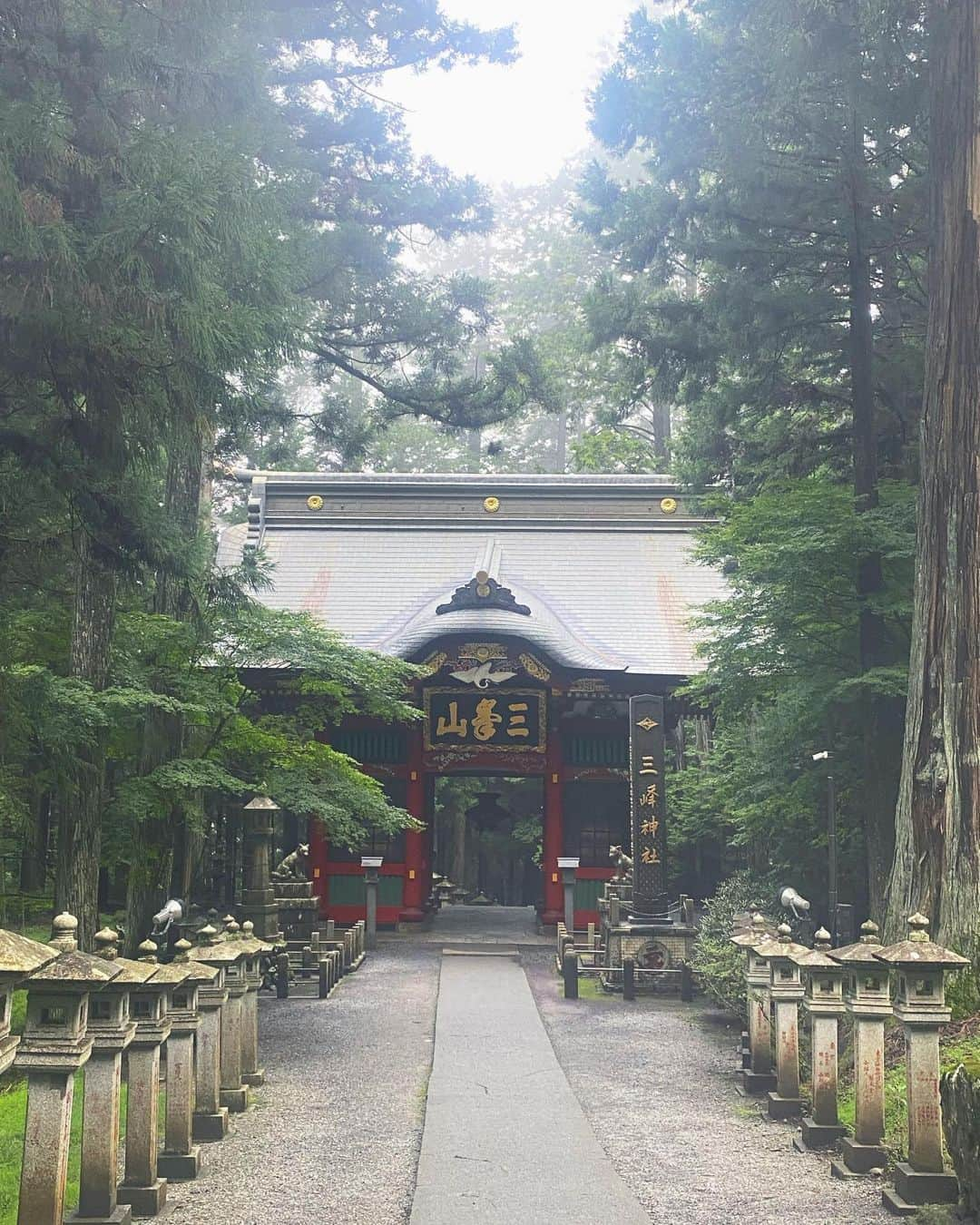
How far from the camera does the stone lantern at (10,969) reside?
3.44m

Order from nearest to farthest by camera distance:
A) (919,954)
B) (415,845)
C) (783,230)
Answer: (919,954) → (783,230) → (415,845)

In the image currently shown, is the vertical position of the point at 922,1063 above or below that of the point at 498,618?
below

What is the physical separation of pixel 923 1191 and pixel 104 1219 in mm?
3320

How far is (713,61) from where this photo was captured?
1062 centimetres

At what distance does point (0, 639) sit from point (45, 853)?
10.5 m

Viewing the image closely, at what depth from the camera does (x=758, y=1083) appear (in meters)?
7.39

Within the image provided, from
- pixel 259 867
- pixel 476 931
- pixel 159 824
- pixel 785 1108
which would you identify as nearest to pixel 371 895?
pixel 476 931

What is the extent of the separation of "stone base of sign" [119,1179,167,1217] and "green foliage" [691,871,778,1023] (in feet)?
17.2

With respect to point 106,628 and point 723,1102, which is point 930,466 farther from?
point 106,628

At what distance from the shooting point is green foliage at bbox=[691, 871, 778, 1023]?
31.2ft

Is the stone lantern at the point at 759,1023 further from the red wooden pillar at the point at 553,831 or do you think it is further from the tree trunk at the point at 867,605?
the red wooden pillar at the point at 553,831

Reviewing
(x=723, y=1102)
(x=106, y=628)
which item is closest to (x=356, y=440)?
(x=106, y=628)

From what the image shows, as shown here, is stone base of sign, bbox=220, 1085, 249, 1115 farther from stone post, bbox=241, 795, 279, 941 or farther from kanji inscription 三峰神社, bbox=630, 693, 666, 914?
kanji inscription 三峰神社, bbox=630, 693, 666, 914

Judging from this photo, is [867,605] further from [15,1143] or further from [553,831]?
[553,831]
